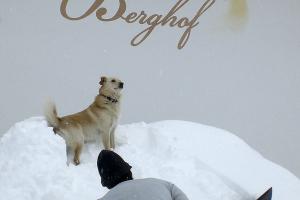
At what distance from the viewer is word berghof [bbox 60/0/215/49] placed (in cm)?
641

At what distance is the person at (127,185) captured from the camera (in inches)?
91.9

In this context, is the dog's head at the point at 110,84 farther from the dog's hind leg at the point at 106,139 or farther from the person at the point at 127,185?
the person at the point at 127,185

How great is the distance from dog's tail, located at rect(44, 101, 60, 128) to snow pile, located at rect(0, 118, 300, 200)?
0.23 feet

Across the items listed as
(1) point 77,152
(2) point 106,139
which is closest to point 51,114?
(1) point 77,152

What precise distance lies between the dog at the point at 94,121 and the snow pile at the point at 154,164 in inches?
4.4

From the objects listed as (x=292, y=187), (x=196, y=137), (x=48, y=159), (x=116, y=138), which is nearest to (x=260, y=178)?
(x=292, y=187)

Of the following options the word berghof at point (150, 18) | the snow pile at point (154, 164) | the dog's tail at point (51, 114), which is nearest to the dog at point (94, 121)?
the dog's tail at point (51, 114)

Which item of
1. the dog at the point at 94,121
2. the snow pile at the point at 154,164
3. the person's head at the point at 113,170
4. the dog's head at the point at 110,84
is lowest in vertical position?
the snow pile at the point at 154,164

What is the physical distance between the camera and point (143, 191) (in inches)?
92.0

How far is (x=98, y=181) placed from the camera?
15.1 feet

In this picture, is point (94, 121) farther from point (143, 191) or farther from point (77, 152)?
point (143, 191)

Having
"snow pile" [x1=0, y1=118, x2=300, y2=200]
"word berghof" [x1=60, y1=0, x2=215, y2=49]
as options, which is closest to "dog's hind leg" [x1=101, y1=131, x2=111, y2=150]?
"snow pile" [x1=0, y1=118, x2=300, y2=200]

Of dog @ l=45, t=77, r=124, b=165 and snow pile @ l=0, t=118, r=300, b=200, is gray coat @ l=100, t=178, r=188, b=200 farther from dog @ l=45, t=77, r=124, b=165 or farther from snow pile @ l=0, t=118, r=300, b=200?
dog @ l=45, t=77, r=124, b=165

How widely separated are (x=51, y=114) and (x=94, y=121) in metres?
0.47
